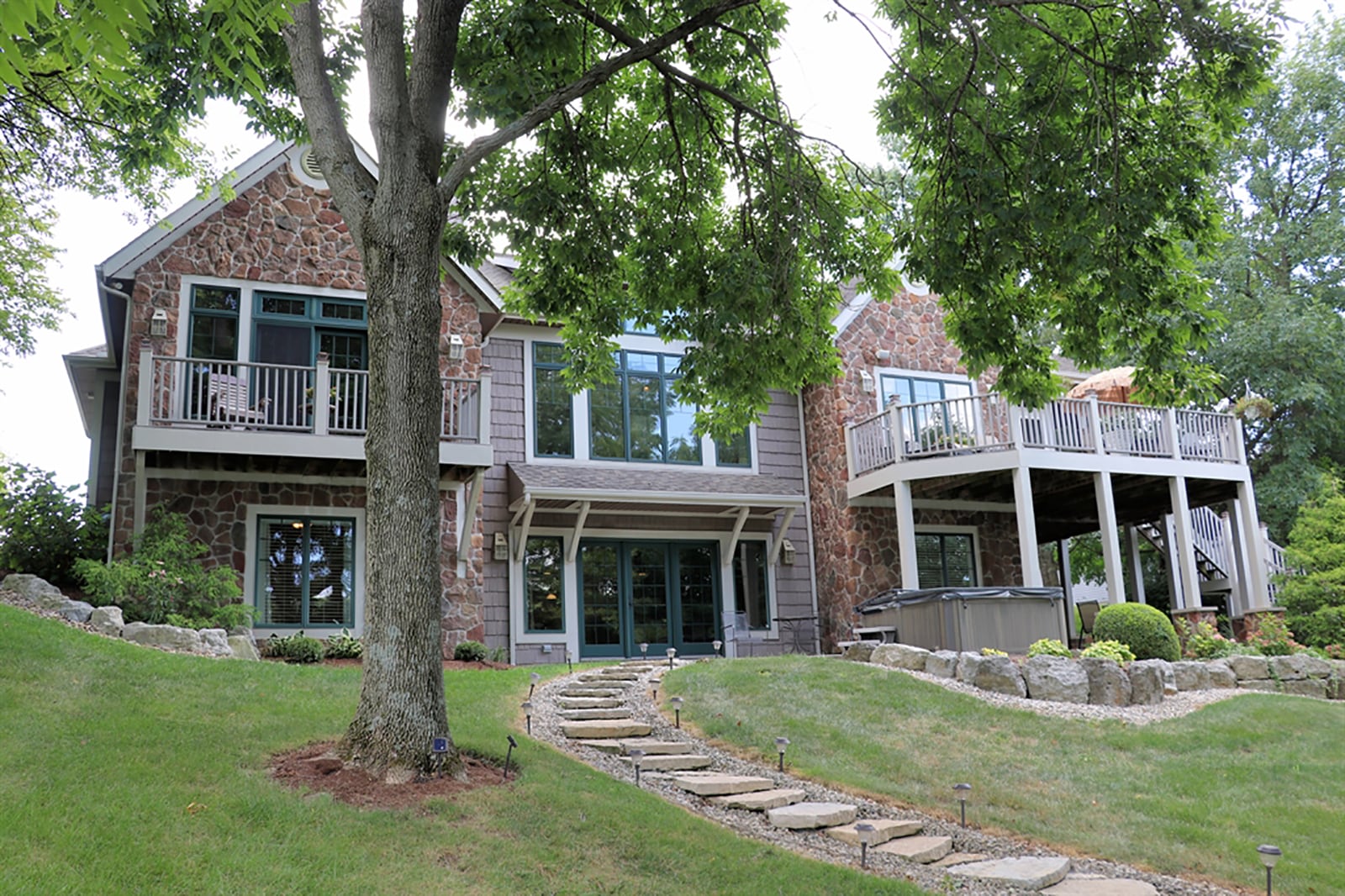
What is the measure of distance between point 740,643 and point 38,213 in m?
14.6

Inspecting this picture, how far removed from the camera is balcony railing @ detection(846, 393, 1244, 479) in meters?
15.6

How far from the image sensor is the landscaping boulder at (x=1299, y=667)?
500 inches

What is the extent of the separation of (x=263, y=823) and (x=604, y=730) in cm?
418

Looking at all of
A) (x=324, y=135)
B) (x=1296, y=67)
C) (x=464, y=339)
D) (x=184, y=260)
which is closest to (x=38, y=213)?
(x=184, y=260)

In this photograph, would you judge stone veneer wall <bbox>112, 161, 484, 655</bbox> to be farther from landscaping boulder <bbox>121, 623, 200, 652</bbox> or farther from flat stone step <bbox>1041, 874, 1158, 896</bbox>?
flat stone step <bbox>1041, 874, 1158, 896</bbox>

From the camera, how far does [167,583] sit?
36.7 ft

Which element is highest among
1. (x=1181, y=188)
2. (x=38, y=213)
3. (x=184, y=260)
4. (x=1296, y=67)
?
(x=1296, y=67)

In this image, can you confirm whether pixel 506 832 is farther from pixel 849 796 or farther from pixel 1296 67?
pixel 1296 67

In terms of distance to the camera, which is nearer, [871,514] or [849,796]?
[849,796]

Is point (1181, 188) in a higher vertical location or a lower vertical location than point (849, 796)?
higher

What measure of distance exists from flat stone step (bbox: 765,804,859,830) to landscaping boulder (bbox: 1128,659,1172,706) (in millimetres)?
5537

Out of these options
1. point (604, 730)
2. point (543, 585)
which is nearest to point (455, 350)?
point (543, 585)

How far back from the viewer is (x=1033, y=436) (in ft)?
51.2

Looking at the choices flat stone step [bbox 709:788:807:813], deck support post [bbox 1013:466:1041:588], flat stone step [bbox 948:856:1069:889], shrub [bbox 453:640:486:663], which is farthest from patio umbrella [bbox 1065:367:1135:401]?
flat stone step [bbox 948:856:1069:889]
